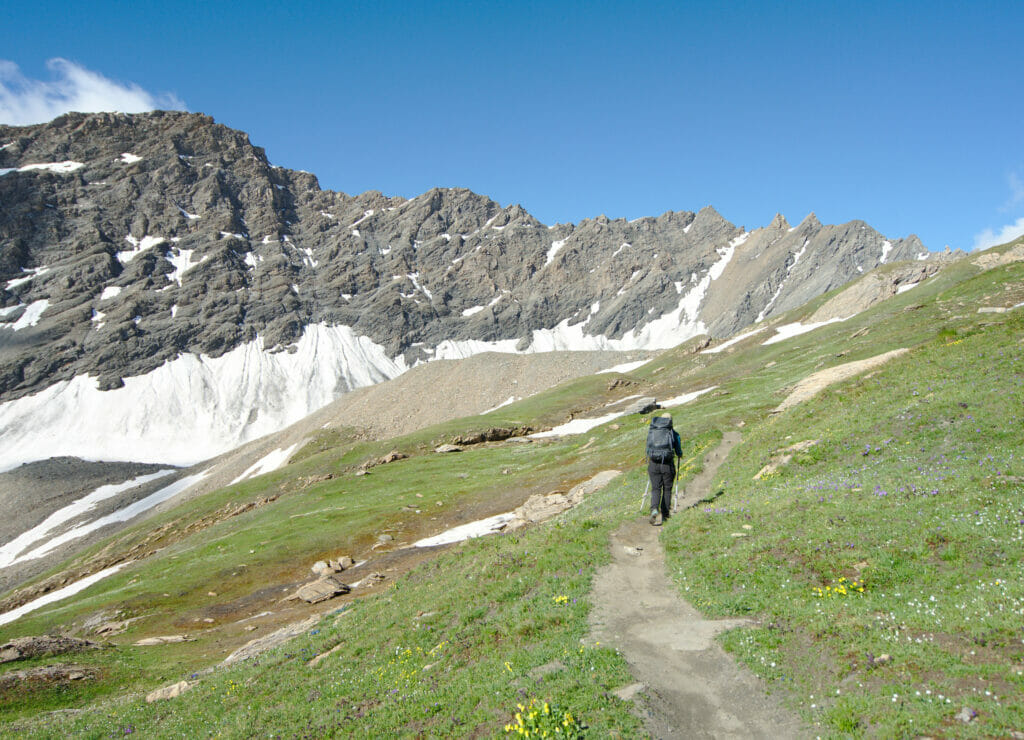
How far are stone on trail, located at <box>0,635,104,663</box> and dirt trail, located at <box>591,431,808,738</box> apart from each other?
30.2 m

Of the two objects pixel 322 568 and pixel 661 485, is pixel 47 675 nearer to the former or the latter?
pixel 322 568

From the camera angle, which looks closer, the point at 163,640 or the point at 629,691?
the point at 629,691

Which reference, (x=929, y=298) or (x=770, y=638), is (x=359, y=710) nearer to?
(x=770, y=638)

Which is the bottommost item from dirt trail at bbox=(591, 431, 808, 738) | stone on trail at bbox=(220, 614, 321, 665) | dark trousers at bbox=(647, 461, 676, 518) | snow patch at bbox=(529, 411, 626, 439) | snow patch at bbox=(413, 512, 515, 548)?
snow patch at bbox=(413, 512, 515, 548)

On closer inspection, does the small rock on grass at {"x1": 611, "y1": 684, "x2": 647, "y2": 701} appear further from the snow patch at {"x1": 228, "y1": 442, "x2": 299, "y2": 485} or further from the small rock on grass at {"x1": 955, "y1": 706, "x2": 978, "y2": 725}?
the snow patch at {"x1": 228, "y1": 442, "x2": 299, "y2": 485}

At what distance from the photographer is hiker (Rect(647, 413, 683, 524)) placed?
2220 cm

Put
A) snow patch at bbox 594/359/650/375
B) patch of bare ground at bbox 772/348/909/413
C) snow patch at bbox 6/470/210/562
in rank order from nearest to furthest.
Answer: patch of bare ground at bbox 772/348/909/413 → snow patch at bbox 6/470/210/562 → snow patch at bbox 594/359/650/375

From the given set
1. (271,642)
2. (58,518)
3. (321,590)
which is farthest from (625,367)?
(58,518)

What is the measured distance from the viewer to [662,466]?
2222 cm

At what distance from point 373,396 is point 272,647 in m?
127

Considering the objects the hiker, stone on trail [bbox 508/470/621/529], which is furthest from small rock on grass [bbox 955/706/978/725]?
stone on trail [bbox 508/470/621/529]

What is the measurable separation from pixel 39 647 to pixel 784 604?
35.9 metres

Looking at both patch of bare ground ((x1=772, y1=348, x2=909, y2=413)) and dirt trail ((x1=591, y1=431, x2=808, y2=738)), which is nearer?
dirt trail ((x1=591, y1=431, x2=808, y2=738))

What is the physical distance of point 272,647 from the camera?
Result: 24562mm
